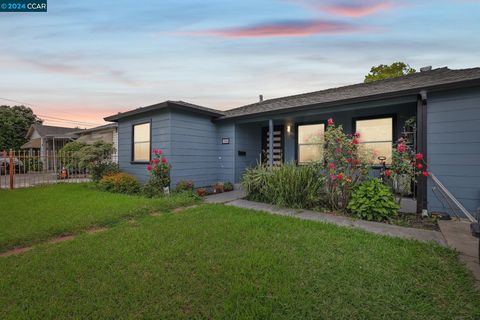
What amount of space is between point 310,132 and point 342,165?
3575mm

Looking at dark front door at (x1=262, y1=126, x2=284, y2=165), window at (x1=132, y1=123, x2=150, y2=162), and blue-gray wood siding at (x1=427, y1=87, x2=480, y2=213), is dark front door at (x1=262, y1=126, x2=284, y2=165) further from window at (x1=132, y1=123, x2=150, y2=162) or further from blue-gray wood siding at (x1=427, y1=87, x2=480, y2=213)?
A: blue-gray wood siding at (x1=427, y1=87, x2=480, y2=213)

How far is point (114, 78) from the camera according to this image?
9.76 metres

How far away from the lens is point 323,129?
826cm

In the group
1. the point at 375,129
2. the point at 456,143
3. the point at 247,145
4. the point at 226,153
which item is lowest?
the point at 226,153

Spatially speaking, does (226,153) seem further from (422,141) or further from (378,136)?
(422,141)

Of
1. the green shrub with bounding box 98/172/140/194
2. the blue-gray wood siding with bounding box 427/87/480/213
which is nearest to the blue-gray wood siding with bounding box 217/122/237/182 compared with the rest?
the green shrub with bounding box 98/172/140/194

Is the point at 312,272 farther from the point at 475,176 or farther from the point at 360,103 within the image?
the point at 360,103

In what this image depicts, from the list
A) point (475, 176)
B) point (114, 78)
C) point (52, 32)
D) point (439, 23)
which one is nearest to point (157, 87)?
point (114, 78)

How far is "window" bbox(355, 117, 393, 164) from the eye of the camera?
6984 mm

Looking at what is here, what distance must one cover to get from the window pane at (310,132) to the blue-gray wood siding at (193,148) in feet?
10.9

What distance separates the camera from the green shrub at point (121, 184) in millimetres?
7691

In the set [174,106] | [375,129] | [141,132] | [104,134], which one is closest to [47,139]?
[104,134]

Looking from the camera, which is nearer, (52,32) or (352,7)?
(352,7)

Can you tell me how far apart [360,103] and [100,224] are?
6.62 meters
